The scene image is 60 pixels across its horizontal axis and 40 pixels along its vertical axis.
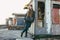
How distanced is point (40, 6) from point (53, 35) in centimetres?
196

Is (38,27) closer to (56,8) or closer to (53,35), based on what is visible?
(53,35)

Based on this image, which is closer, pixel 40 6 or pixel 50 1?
pixel 50 1

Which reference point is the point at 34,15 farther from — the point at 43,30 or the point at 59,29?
the point at 59,29

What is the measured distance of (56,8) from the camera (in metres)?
8.23

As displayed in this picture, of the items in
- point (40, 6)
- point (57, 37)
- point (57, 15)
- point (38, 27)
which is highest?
point (40, 6)

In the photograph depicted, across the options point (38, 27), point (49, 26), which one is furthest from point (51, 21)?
point (38, 27)

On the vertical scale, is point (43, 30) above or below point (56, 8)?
below

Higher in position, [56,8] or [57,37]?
[56,8]

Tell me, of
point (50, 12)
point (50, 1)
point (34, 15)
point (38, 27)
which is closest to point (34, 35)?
point (38, 27)

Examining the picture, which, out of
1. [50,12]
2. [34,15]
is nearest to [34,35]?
[34,15]

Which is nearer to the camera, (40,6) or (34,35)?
(34,35)

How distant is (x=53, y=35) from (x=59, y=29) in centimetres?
53

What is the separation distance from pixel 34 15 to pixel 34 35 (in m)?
1.06

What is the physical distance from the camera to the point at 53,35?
26.3 ft
